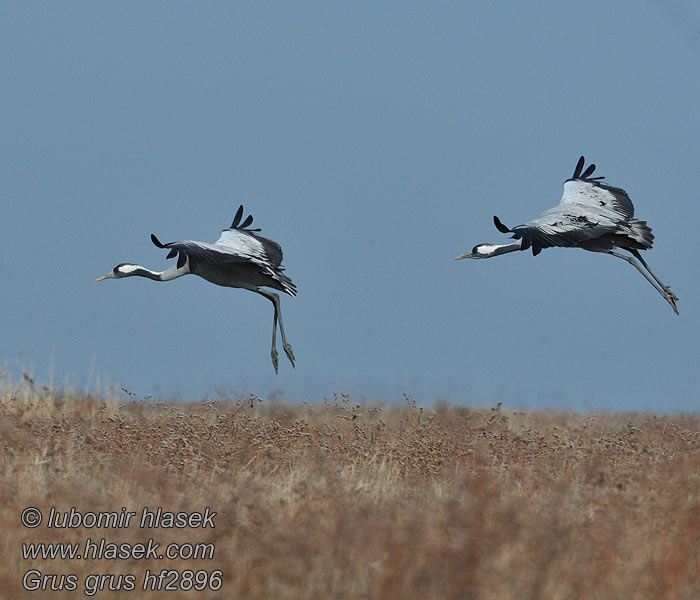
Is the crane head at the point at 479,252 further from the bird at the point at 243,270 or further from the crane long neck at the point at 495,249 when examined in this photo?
the bird at the point at 243,270

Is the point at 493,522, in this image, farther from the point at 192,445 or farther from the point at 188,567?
the point at 192,445

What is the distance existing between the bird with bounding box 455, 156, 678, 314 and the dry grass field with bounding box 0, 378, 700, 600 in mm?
2468

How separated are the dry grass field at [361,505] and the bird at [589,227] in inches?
97.2

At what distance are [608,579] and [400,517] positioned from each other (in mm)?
1116

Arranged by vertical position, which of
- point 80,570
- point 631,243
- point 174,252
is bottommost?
point 80,570

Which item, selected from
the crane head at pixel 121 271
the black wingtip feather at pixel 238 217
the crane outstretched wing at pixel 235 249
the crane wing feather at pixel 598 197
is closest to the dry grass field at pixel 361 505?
the crane outstretched wing at pixel 235 249

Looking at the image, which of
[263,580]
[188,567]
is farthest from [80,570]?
[263,580]

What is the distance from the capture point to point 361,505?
557 centimetres

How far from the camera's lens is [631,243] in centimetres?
1317

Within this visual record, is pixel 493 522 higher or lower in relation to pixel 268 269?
lower

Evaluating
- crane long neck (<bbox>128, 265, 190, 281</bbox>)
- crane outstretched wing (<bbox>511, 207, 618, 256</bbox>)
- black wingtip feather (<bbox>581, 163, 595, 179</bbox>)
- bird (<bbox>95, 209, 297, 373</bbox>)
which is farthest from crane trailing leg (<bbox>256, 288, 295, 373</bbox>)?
black wingtip feather (<bbox>581, 163, 595, 179</bbox>)

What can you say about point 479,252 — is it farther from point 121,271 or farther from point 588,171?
point 121,271

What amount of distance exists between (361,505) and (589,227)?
747 cm

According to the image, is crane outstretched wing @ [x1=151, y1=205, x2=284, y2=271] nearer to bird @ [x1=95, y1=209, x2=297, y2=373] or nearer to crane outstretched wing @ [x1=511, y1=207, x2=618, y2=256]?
bird @ [x1=95, y1=209, x2=297, y2=373]
